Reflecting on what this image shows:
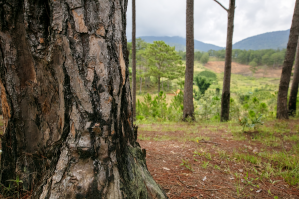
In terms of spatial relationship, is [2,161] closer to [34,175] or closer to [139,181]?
[34,175]

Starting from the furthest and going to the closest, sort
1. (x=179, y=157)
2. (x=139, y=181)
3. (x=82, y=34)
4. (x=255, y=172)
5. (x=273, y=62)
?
1. (x=273, y=62)
2. (x=179, y=157)
3. (x=255, y=172)
4. (x=139, y=181)
5. (x=82, y=34)

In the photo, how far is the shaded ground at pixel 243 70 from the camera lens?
249 feet

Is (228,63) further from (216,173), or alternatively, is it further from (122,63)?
(122,63)

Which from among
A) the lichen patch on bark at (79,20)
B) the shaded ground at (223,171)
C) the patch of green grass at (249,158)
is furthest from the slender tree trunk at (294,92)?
the lichen patch on bark at (79,20)

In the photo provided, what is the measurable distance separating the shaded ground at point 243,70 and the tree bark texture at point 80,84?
90078 mm

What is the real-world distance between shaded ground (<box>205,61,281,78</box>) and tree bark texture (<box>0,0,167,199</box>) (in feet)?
296

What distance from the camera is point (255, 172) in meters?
2.29

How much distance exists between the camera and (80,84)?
3.30 ft

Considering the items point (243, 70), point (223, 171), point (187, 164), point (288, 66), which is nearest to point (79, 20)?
point (187, 164)

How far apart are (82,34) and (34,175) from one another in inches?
48.8

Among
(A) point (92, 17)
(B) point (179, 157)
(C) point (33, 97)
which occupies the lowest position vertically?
(B) point (179, 157)

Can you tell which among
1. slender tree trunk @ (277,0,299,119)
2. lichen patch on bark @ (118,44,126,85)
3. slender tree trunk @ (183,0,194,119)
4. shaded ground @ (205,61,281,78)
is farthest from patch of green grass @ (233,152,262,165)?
shaded ground @ (205,61,281,78)

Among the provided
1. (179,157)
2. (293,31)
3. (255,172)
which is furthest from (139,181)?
(293,31)

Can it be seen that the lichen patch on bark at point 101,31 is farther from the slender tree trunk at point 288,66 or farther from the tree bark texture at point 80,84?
the slender tree trunk at point 288,66
